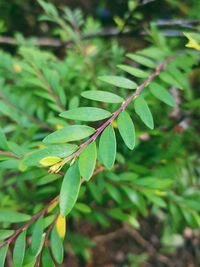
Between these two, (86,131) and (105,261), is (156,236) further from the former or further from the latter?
(86,131)

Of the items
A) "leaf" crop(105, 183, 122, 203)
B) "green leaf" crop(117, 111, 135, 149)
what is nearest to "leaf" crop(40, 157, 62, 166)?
"green leaf" crop(117, 111, 135, 149)

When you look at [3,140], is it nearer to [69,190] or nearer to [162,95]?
[69,190]

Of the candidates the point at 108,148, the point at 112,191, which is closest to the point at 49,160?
the point at 108,148

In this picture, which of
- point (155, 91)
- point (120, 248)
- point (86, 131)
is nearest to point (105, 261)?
point (120, 248)

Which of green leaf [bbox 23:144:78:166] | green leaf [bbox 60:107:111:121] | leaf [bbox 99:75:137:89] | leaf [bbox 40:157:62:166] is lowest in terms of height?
leaf [bbox 40:157:62:166]

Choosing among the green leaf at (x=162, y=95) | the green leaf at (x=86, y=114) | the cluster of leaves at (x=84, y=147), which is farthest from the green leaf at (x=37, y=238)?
the green leaf at (x=162, y=95)

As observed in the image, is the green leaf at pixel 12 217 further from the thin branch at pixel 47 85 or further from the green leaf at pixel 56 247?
the thin branch at pixel 47 85

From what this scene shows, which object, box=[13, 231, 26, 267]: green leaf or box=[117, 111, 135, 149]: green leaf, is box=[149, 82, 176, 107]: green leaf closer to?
box=[117, 111, 135, 149]: green leaf

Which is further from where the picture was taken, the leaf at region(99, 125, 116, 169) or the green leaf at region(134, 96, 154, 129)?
the green leaf at region(134, 96, 154, 129)
